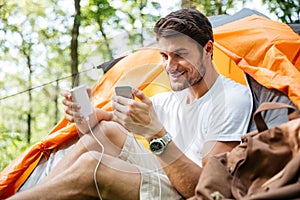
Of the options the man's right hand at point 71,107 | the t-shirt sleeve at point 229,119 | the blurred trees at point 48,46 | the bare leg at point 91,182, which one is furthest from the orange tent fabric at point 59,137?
the bare leg at point 91,182

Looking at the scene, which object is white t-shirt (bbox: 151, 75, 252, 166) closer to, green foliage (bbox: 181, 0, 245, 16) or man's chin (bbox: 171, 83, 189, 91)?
man's chin (bbox: 171, 83, 189, 91)

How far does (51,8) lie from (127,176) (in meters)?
6.05

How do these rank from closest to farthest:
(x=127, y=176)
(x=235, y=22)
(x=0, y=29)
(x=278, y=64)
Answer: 1. (x=127, y=176)
2. (x=278, y=64)
3. (x=235, y=22)
4. (x=0, y=29)

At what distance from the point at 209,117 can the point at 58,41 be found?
596cm

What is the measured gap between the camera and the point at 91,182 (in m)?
2.15

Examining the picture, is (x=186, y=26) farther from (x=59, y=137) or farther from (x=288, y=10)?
(x=288, y=10)

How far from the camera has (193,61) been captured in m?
2.26

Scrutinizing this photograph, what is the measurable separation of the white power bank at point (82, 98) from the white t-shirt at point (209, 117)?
12.2 inches

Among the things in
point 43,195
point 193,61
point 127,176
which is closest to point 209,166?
point 127,176

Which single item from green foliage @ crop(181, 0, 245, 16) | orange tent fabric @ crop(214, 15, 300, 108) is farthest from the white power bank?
green foliage @ crop(181, 0, 245, 16)

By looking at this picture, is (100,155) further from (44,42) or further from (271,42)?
(44,42)

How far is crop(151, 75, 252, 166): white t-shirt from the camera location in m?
2.22

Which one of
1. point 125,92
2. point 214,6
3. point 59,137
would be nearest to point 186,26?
point 125,92

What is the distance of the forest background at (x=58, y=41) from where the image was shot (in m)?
2.54
